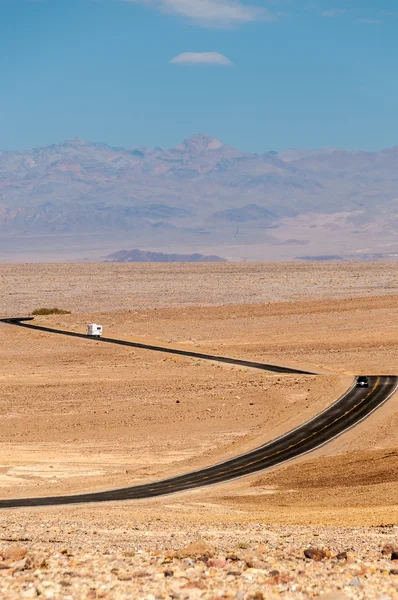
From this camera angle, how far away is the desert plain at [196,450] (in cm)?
1709

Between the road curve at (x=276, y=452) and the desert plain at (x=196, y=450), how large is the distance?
119 cm

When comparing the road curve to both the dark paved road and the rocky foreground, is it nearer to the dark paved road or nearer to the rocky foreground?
the dark paved road

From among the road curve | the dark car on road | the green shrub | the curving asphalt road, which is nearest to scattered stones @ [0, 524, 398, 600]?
the road curve

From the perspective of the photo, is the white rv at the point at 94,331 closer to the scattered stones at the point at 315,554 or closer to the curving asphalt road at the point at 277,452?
the curving asphalt road at the point at 277,452

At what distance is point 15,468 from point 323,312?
279 ft

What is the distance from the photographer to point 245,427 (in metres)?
63.0

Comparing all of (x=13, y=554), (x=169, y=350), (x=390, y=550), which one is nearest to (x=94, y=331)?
(x=169, y=350)

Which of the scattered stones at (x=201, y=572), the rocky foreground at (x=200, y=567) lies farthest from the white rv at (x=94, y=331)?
the scattered stones at (x=201, y=572)

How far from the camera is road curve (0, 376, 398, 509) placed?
4234 cm

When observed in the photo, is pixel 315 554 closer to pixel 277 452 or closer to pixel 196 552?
pixel 196 552

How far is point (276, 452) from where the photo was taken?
54.7 m

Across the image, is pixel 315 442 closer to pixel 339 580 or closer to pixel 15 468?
pixel 15 468

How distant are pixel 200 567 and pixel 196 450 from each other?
128 feet

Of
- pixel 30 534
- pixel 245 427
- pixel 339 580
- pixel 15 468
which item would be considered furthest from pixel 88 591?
pixel 245 427
